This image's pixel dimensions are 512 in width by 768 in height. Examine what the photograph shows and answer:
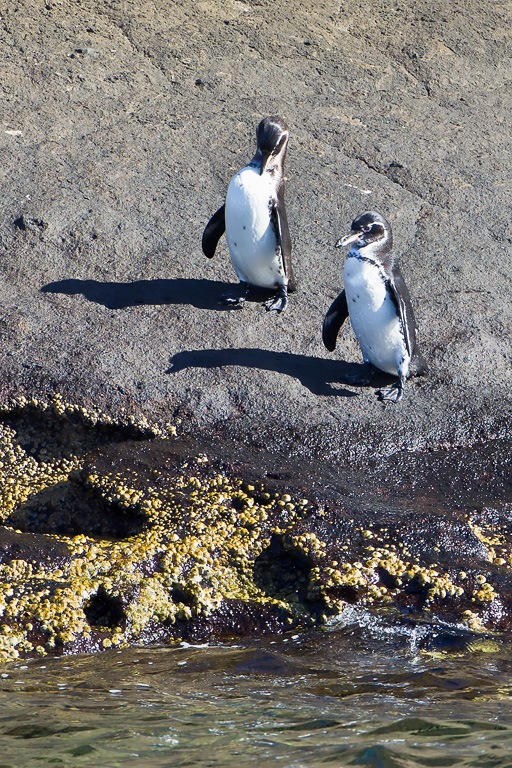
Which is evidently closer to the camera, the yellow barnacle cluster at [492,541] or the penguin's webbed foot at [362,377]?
the yellow barnacle cluster at [492,541]

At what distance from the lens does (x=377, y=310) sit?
484 centimetres

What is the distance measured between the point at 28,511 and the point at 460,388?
236cm

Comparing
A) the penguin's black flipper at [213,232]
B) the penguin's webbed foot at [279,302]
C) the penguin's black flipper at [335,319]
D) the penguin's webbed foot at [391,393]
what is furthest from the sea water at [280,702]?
the penguin's black flipper at [213,232]

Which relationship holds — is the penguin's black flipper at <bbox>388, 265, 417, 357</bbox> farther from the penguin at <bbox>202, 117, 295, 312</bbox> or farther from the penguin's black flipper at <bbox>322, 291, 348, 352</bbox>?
the penguin at <bbox>202, 117, 295, 312</bbox>

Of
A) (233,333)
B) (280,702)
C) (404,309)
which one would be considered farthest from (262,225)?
(280,702)

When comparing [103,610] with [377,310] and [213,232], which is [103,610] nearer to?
[377,310]

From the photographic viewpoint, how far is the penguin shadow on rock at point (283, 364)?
4.82 meters

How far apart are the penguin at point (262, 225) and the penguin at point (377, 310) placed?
614mm

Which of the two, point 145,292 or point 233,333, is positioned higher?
point 145,292

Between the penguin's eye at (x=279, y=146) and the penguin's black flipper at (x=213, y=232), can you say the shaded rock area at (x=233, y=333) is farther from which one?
the penguin's eye at (x=279, y=146)

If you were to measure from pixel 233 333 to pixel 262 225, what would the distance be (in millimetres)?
759

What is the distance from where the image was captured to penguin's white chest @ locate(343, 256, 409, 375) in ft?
15.7

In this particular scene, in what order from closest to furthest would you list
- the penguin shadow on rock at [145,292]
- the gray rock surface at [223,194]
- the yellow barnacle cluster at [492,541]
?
the yellow barnacle cluster at [492,541], the gray rock surface at [223,194], the penguin shadow on rock at [145,292]

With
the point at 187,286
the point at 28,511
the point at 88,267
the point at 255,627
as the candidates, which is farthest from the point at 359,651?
the point at 88,267
